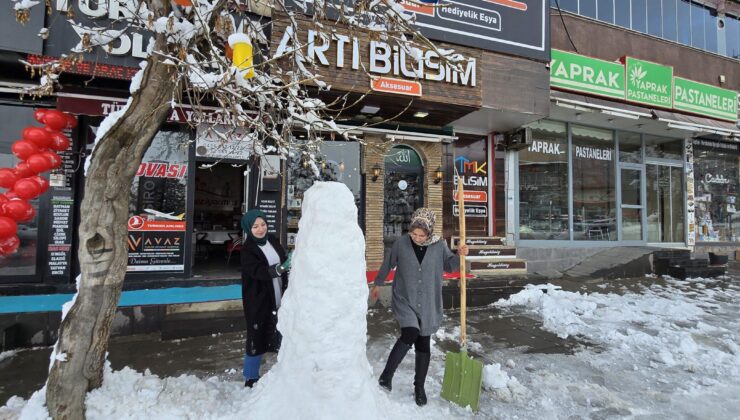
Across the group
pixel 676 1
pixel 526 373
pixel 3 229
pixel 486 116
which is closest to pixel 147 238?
pixel 3 229

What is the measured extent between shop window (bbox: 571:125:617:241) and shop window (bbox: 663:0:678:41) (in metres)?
4.76

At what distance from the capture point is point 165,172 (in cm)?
696

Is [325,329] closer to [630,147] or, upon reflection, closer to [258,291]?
[258,291]

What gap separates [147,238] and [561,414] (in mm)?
6762

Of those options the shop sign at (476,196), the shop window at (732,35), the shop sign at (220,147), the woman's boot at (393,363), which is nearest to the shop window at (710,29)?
the shop window at (732,35)

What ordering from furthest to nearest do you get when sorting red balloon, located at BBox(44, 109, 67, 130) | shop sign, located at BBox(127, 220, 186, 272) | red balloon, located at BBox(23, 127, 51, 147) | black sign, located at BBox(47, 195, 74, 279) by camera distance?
shop sign, located at BBox(127, 220, 186, 272)
black sign, located at BBox(47, 195, 74, 279)
red balloon, located at BBox(44, 109, 67, 130)
red balloon, located at BBox(23, 127, 51, 147)

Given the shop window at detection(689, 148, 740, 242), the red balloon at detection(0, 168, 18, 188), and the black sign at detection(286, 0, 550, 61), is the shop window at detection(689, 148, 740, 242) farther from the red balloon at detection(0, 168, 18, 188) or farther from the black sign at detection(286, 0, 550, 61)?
the red balloon at detection(0, 168, 18, 188)

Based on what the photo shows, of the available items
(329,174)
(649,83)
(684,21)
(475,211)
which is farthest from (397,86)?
(684,21)

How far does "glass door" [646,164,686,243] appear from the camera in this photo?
13141 mm

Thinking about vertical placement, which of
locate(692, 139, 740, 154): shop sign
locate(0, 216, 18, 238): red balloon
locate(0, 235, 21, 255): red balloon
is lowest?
locate(0, 235, 21, 255): red balloon

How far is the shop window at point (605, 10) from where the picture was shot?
12133 millimetres

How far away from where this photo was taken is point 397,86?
7.18 m

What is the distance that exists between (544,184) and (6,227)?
11956 millimetres

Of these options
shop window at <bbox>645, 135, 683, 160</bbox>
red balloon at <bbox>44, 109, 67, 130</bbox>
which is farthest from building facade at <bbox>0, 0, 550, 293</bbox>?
shop window at <bbox>645, 135, 683, 160</bbox>
